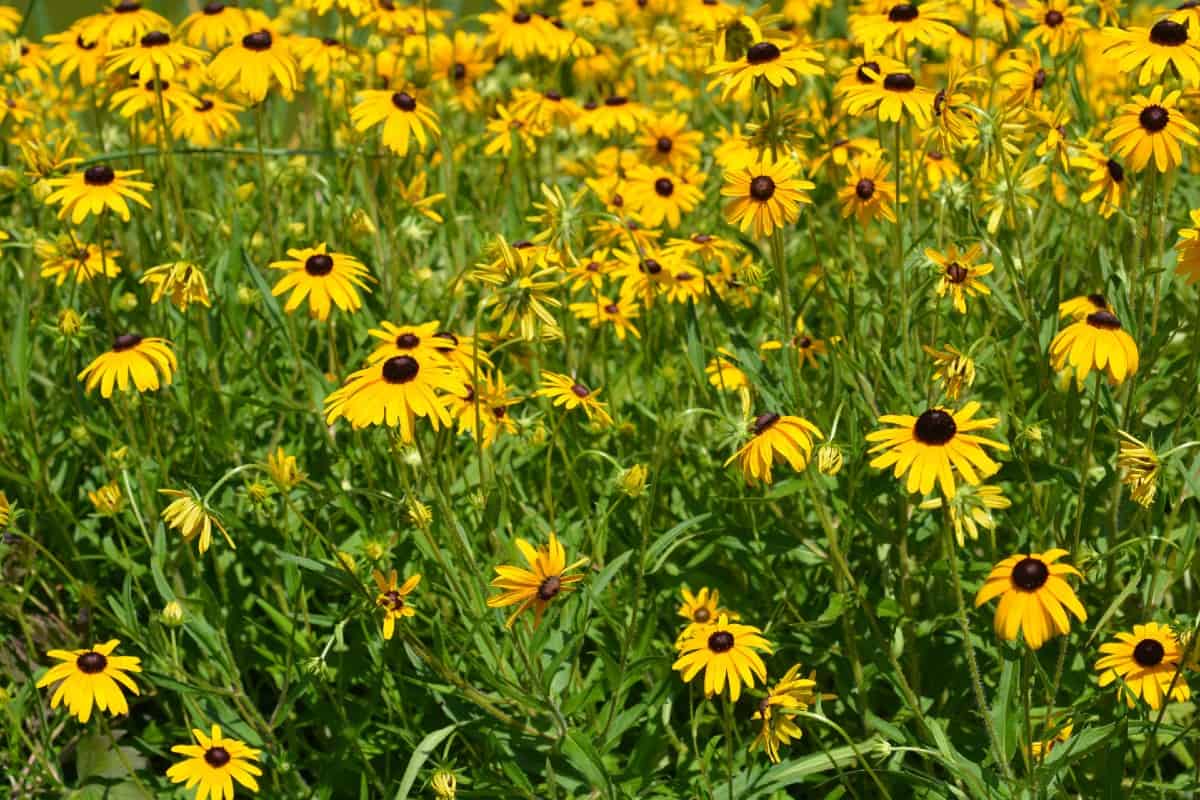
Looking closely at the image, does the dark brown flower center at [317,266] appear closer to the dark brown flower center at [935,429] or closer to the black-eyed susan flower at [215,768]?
the black-eyed susan flower at [215,768]

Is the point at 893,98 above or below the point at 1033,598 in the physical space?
above

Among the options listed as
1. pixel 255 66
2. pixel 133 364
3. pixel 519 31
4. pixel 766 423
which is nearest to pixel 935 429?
pixel 766 423

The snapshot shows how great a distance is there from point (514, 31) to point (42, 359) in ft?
5.70

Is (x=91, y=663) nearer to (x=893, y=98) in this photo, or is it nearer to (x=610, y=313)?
(x=610, y=313)

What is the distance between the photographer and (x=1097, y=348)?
7.86ft

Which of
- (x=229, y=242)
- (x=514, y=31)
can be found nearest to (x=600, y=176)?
(x=514, y=31)

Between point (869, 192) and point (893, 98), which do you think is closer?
point (893, 98)

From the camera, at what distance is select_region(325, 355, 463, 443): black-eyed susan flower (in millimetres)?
2271

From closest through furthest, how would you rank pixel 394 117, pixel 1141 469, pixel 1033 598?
pixel 1033 598, pixel 1141 469, pixel 394 117

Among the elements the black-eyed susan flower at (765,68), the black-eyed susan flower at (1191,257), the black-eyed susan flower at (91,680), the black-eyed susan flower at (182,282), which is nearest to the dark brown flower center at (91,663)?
the black-eyed susan flower at (91,680)

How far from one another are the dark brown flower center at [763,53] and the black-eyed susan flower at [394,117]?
868 millimetres

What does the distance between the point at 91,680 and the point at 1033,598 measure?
1717 millimetres

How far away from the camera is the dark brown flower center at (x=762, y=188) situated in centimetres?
262

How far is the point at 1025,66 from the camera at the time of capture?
346 centimetres
